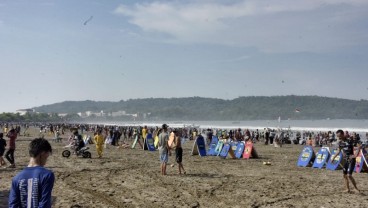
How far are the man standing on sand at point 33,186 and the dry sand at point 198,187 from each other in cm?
665

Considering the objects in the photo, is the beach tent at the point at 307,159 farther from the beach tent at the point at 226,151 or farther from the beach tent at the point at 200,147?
the beach tent at the point at 200,147

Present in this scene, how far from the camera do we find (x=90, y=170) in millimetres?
17188

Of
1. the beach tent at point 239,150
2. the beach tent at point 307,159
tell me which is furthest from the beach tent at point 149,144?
the beach tent at point 307,159

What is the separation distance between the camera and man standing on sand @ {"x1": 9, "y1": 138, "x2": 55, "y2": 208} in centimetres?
395

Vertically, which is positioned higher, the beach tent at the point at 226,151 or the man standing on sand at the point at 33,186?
the man standing on sand at the point at 33,186

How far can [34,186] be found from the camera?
12.9ft

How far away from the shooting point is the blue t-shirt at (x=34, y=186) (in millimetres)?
3943

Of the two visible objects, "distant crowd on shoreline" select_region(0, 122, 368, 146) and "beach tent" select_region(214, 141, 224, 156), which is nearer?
"beach tent" select_region(214, 141, 224, 156)

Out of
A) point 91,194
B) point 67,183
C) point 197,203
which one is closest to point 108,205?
point 91,194

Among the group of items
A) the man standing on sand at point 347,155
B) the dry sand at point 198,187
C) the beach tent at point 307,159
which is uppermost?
the man standing on sand at point 347,155

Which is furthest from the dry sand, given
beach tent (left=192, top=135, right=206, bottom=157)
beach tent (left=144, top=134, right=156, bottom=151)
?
beach tent (left=144, top=134, right=156, bottom=151)

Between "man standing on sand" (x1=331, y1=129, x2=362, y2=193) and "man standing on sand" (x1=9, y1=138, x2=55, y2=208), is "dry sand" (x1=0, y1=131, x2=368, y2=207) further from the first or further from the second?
"man standing on sand" (x1=9, y1=138, x2=55, y2=208)

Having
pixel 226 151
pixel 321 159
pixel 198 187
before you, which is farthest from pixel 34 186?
pixel 226 151

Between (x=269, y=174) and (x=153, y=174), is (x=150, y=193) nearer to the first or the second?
(x=153, y=174)
